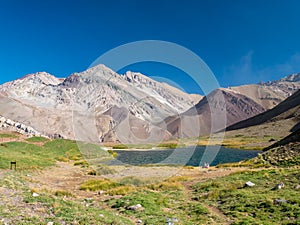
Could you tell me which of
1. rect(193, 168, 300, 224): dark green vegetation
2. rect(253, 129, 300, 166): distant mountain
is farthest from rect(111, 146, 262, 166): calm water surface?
rect(193, 168, 300, 224): dark green vegetation

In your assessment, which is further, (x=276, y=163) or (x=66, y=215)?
(x=276, y=163)

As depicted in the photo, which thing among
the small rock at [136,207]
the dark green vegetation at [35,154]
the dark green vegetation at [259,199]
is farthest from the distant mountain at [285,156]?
the dark green vegetation at [35,154]

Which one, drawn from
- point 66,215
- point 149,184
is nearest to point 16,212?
point 66,215

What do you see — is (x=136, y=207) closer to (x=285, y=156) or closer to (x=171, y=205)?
(x=171, y=205)

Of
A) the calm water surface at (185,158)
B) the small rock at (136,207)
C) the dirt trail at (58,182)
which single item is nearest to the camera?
the small rock at (136,207)

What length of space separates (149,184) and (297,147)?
22772 millimetres

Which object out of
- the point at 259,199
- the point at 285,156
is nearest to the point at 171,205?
the point at 259,199

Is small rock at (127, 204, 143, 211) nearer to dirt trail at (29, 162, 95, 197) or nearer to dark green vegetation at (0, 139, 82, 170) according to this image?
dirt trail at (29, 162, 95, 197)

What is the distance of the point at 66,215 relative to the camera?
11.6 meters

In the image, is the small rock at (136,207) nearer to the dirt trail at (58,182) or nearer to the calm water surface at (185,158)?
the dirt trail at (58,182)

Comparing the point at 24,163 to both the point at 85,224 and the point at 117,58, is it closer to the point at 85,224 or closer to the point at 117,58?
the point at 117,58

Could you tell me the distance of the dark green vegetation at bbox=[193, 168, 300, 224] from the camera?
12812mm

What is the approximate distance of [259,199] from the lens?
52.0ft

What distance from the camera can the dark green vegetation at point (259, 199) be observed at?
1281cm
